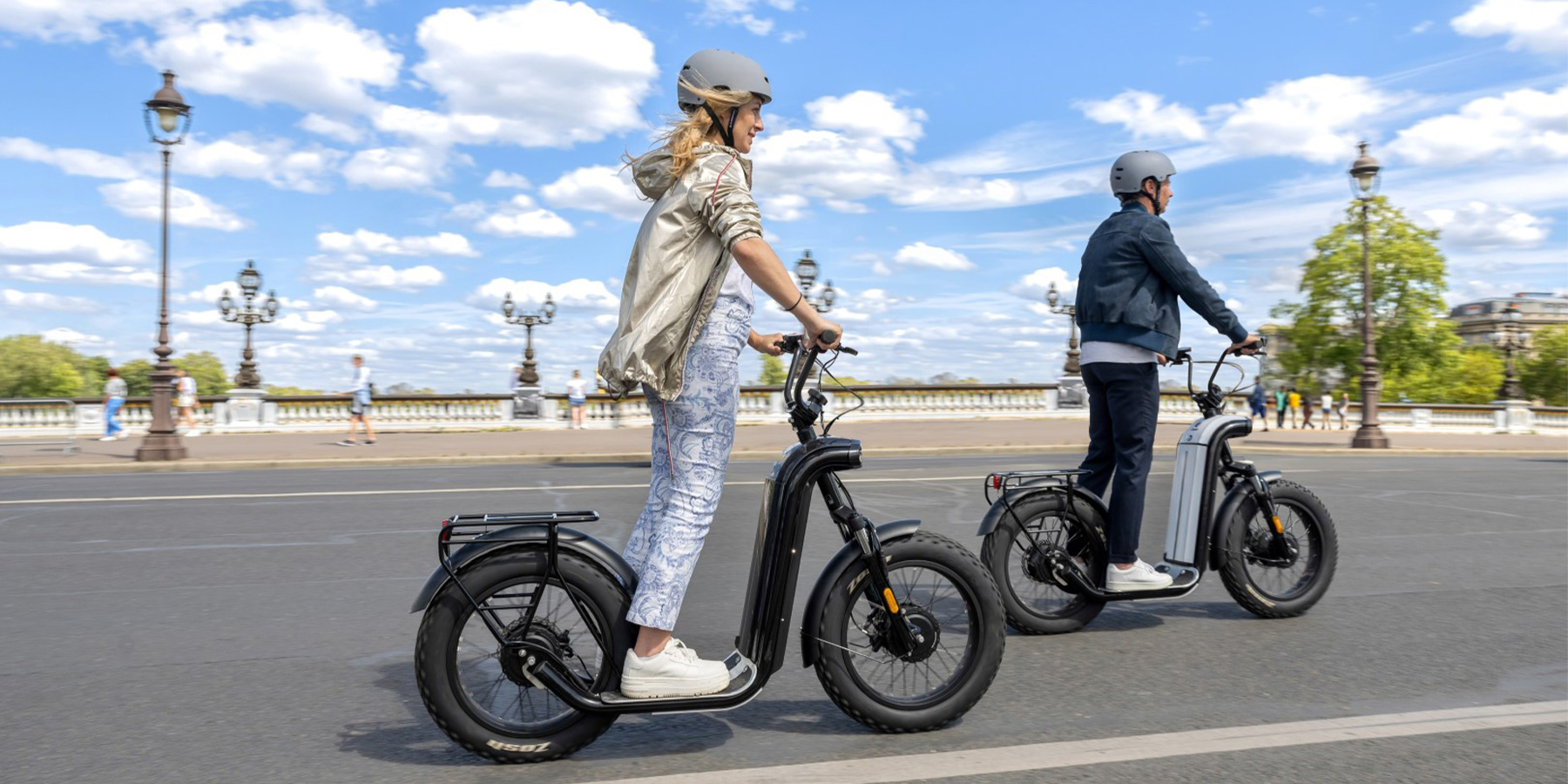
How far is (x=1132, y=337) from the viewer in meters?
4.75

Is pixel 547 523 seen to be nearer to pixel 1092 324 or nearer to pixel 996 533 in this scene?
pixel 996 533

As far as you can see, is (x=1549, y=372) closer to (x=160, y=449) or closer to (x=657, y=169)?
(x=160, y=449)

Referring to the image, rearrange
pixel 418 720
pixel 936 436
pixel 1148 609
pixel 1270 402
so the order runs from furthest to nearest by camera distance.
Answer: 1. pixel 1270 402
2. pixel 936 436
3. pixel 1148 609
4. pixel 418 720

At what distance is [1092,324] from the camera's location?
4895 millimetres

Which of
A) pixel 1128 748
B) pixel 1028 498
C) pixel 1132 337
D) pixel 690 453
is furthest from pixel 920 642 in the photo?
pixel 1132 337

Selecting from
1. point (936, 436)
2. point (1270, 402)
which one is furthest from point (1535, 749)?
point (1270, 402)

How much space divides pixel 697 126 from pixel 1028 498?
2.31 m

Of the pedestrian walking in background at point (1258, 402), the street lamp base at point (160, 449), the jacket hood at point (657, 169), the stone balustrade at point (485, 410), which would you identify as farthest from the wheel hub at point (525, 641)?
the pedestrian walking in background at point (1258, 402)

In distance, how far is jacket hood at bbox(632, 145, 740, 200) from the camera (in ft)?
10.3

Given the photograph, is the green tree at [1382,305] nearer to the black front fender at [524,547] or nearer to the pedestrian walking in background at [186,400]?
the pedestrian walking in background at [186,400]

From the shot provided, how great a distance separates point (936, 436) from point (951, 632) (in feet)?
73.3

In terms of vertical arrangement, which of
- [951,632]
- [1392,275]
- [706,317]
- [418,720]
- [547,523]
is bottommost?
[418,720]

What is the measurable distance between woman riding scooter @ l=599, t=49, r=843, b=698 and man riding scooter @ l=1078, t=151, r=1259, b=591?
78.6 inches

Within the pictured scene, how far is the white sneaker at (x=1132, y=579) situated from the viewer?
4.77m
